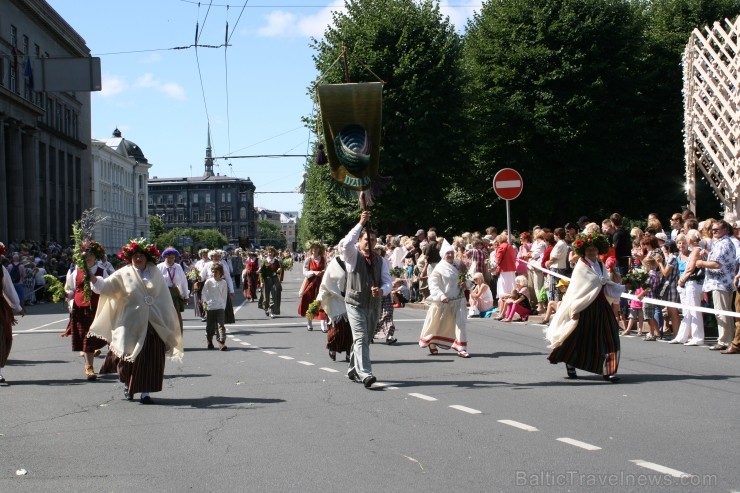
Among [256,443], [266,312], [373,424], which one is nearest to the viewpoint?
[256,443]

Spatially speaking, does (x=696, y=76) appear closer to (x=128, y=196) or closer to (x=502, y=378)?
(x=502, y=378)

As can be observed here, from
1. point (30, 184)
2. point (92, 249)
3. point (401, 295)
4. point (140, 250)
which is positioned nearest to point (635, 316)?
point (92, 249)

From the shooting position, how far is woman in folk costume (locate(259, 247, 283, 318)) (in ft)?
83.6

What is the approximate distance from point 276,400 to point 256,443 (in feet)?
→ 7.97

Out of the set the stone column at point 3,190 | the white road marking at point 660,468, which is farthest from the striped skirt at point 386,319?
the stone column at point 3,190

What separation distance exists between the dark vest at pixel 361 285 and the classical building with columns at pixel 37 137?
130 feet

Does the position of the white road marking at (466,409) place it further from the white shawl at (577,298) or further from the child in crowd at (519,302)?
the child in crowd at (519,302)

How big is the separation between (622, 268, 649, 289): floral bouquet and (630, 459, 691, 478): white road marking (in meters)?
10.6

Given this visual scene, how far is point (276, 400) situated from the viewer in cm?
1055

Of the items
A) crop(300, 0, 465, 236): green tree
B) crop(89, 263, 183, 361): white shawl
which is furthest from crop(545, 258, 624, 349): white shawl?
crop(300, 0, 465, 236): green tree

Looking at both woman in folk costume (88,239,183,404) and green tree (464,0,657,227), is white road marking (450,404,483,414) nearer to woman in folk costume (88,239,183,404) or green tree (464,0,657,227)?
woman in folk costume (88,239,183,404)

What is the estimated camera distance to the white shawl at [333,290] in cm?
1333

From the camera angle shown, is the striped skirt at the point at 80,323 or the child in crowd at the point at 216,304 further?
the child in crowd at the point at 216,304

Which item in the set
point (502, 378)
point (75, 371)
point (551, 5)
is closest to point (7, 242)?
point (551, 5)
